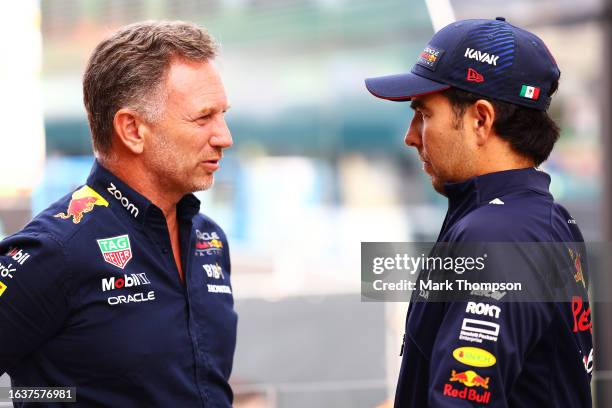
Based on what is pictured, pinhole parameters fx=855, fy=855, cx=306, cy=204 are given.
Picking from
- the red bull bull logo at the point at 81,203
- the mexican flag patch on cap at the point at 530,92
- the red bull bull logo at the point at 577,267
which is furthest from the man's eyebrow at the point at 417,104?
the red bull bull logo at the point at 81,203

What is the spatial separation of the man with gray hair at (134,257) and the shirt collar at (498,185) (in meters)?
0.69

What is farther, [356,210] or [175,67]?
[356,210]

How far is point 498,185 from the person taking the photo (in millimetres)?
1906

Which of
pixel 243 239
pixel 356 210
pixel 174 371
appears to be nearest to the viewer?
pixel 174 371

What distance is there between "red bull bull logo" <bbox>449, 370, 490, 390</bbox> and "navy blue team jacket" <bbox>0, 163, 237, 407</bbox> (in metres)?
0.71

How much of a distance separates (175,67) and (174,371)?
777 mm

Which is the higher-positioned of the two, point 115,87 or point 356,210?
point 115,87

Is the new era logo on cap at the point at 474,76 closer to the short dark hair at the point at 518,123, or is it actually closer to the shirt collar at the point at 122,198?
the short dark hair at the point at 518,123

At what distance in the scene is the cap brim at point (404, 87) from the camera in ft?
6.46

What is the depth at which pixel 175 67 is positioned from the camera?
2.23 m

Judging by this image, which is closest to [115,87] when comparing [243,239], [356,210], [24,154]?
[24,154]

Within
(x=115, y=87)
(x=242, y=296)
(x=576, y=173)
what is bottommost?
(x=242, y=296)

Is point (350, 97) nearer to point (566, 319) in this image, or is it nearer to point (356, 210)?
point (356, 210)

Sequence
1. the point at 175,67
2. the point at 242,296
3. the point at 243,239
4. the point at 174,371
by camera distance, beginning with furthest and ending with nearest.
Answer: the point at 243,239
the point at 242,296
the point at 175,67
the point at 174,371
